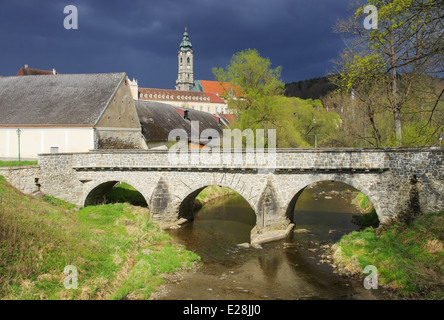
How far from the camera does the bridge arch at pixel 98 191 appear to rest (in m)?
23.1

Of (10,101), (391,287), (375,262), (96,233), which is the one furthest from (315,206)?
(10,101)

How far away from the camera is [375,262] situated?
14.9 m

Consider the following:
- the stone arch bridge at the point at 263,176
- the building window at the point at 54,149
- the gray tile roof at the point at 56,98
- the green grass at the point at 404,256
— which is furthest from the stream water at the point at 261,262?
the gray tile roof at the point at 56,98

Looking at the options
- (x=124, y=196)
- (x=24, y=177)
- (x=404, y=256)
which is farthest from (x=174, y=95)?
(x=404, y=256)

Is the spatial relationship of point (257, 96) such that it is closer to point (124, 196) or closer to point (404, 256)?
point (124, 196)

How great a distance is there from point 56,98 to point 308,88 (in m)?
94.6

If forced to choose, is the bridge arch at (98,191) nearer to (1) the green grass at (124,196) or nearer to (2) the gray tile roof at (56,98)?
(1) the green grass at (124,196)

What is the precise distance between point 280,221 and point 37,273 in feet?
40.0

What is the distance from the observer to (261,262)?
54.6ft

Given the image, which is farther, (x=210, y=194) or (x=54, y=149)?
(x=210, y=194)

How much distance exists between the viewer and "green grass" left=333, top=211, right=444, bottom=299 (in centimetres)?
1198

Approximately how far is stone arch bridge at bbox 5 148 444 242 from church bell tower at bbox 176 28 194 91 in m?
106

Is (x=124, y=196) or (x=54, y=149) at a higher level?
(x=54, y=149)

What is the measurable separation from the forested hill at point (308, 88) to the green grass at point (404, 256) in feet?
292
